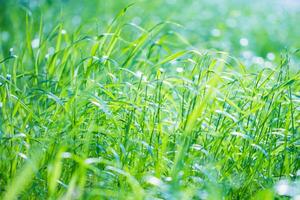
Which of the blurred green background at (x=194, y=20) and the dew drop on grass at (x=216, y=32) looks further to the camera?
the dew drop on grass at (x=216, y=32)

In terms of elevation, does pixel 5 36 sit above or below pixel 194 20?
below

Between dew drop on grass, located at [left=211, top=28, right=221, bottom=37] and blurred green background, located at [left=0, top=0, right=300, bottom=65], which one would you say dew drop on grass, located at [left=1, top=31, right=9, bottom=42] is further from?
dew drop on grass, located at [left=211, top=28, right=221, bottom=37]

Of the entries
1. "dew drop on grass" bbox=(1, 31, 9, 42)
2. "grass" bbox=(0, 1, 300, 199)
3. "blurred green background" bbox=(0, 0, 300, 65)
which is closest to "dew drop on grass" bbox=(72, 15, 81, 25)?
"blurred green background" bbox=(0, 0, 300, 65)

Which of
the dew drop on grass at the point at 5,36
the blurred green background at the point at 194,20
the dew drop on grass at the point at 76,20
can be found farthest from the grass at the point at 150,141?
the dew drop on grass at the point at 76,20

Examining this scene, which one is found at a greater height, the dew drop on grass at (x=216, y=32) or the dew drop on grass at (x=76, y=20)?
the dew drop on grass at (x=216, y=32)

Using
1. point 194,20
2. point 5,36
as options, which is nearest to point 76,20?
Result: point 5,36

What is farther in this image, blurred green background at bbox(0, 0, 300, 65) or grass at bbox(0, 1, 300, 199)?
blurred green background at bbox(0, 0, 300, 65)

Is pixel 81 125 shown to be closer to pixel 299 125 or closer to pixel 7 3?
pixel 299 125

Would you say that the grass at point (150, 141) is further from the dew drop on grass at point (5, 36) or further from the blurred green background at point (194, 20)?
the dew drop on grass at point (5, 36)

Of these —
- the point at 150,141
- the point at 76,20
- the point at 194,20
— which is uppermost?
the point at 194,20

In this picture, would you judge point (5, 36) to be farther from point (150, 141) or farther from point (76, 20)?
point (150, 141)

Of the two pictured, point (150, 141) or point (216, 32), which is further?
point (216, 32)

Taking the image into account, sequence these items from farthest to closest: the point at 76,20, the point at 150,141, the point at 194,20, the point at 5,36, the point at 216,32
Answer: the point at 194,20 < the point at 216,32 < the point at 76,20 < the point at 5,36 < the point at 150,141

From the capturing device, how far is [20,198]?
79.4 inches
